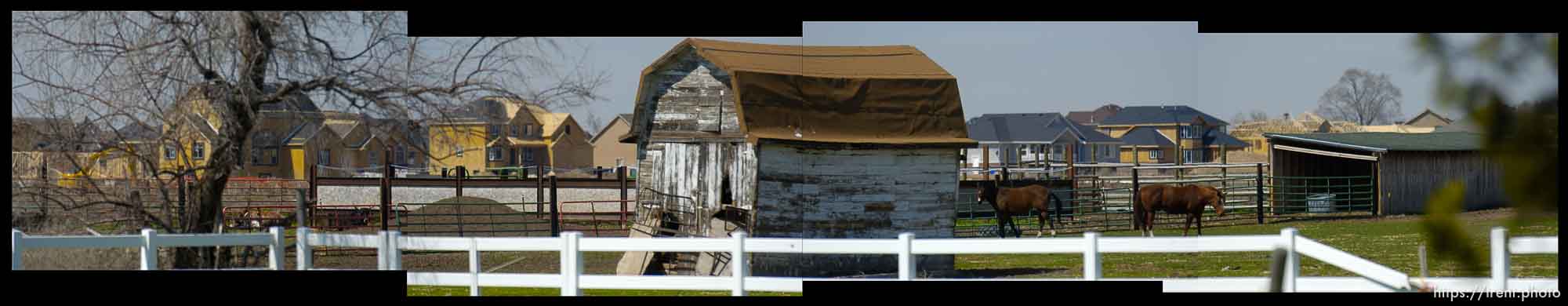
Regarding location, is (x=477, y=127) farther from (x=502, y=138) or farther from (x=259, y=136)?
(x=502, y=138)

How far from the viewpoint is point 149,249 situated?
10391 millimetres

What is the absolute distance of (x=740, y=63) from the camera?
11250 millimetres

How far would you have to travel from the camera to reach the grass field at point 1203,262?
9891mm

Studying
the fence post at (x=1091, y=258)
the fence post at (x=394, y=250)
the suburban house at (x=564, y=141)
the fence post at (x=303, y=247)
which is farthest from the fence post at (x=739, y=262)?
the suburban house at (x=564, y=141)

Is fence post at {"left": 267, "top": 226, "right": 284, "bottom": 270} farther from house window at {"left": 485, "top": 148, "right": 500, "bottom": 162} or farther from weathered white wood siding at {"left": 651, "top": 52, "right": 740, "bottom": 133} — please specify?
house window at {"left": 485, "top": 148, "right": 500, "bottom": 162}

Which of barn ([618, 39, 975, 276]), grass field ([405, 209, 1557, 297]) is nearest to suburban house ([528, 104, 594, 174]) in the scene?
barn ([618, 39, 975, 276])

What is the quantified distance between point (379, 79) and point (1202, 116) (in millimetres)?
7206

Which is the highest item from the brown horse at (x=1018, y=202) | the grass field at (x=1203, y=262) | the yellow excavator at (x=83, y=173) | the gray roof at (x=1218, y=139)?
the gray roof at (x=1218, y=139)

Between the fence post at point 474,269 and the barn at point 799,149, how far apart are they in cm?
240

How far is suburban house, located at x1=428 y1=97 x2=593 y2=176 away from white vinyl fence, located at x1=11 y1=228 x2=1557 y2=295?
203 cm

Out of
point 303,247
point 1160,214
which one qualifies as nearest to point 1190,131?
point 1160,214

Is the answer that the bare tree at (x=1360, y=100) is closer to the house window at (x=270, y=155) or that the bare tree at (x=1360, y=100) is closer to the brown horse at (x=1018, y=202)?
the brown horse at (x=1018, y=202)

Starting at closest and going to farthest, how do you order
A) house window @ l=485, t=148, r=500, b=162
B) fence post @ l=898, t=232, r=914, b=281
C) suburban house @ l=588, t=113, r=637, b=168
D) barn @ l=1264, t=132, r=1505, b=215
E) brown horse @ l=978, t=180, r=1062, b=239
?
fence post @ l=898, t=232, r=914, b=281
brown horse @ l=978, t=180, r=1062, b=239
barn @ l=1264, t=132, r=1505, b=215
house window @ l=485, t=148, r=500, b=162
suburban house @ l=588, t=113, r=637, b=168

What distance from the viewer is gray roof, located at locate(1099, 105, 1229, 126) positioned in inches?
345
